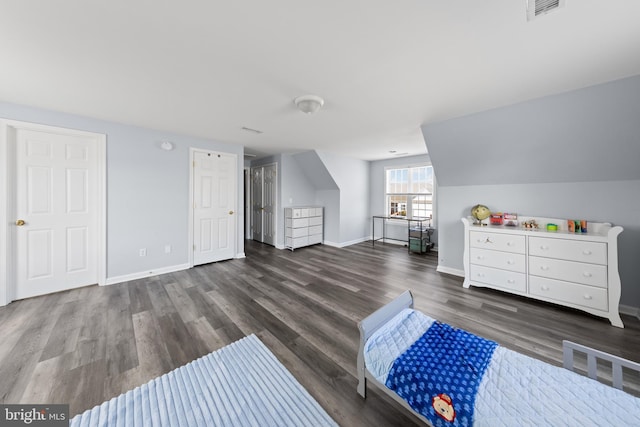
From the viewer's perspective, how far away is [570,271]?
8.07 ft

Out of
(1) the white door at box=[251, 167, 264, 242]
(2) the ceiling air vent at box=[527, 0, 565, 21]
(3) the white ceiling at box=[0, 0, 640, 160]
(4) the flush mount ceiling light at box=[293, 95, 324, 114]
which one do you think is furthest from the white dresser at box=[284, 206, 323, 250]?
(2) the ceiling air vent at box=[527, 0, 565, 21]

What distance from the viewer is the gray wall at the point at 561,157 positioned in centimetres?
221

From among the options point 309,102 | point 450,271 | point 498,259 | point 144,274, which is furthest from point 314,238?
point 309,102

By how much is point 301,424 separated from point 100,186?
3.79 meters

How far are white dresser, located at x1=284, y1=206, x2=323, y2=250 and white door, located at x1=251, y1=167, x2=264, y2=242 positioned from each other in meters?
1.07

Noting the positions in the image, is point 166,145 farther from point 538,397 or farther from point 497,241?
point 497,241

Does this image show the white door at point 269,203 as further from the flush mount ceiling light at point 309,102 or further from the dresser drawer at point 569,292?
the dresser drawer at point 569,292

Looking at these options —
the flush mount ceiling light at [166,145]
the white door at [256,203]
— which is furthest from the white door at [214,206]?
the white door at [256,203]

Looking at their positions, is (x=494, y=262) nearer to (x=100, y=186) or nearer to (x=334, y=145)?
(x=334, y=145)

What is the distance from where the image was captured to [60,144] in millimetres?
2838

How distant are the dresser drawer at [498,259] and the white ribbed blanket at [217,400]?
2.86 meters

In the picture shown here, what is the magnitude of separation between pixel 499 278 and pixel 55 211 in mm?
5831

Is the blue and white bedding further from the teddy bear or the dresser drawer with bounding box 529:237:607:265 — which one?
the dresser drawer with bounding box 529:237:607:265

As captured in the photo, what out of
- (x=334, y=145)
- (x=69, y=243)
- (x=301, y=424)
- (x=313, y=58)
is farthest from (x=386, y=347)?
(x=69, y=243)
